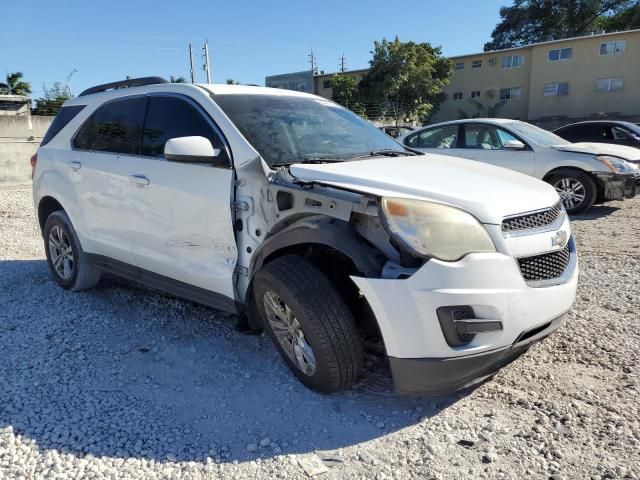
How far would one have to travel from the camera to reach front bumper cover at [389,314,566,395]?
2.35 metres

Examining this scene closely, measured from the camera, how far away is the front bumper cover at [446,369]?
2.35 metres

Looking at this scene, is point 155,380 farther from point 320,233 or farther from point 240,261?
point 320,233

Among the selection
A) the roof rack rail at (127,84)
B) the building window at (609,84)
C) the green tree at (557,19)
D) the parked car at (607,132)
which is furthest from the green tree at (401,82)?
the roof rack rail at (127,84)

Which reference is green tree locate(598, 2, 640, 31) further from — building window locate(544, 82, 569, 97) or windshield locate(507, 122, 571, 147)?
windshield locate(507, 122, 571, 147)

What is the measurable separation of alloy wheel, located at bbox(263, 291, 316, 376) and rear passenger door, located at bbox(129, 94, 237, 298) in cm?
39

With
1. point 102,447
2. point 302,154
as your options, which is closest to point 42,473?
point 102,447

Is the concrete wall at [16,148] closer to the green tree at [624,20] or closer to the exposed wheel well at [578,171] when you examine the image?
the exposed wheel well at [578,171]

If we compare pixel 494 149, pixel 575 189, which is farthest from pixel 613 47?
pixel 575 189

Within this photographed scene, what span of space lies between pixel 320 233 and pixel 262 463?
1.14 m

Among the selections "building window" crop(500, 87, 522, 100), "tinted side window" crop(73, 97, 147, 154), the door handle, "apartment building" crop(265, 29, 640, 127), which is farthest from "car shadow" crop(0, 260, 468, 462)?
"building window" crop(500, 87, 522, 100)

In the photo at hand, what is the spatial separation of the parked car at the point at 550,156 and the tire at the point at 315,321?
6158mm

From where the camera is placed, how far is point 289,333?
288 cm

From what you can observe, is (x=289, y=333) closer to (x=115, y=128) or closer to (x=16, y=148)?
(x=115, y=128)

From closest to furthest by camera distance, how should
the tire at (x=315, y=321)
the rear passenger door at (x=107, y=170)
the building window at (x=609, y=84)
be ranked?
the tire at (x=315, y=321) → the rear passenger door at (x=107, y=170) → the building window at (x=609, y=84)
